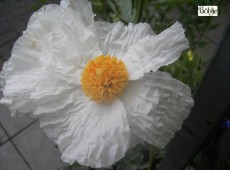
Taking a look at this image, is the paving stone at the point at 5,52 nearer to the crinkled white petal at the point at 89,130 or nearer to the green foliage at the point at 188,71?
the green foliage at the point at 188,71

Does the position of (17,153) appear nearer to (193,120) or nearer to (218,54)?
(193,120)

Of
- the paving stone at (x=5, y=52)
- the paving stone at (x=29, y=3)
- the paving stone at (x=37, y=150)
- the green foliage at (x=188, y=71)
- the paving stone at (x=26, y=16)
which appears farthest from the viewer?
the paving stone at (x=29, y=3)

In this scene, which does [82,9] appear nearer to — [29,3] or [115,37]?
[115,37]

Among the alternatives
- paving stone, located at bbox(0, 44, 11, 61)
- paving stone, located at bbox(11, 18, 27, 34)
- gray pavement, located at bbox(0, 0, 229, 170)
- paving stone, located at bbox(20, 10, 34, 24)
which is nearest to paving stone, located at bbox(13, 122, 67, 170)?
gray pavement, located at bbox(0, 0, 229, 170)

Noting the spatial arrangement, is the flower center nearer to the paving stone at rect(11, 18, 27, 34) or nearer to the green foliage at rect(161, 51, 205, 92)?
the green foliage at rect(161, 51, 205, 92)

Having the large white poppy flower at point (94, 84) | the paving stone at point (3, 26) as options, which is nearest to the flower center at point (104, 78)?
the large white poppy flower at point (94, 84)
